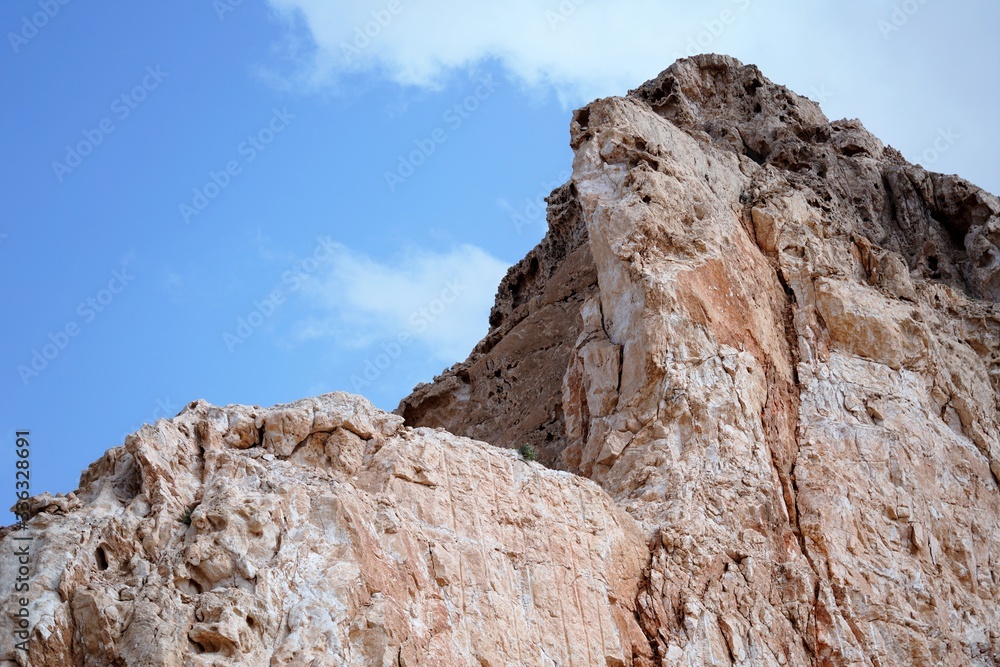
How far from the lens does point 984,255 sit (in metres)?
33.5

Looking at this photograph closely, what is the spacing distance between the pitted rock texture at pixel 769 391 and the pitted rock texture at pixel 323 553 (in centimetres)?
174

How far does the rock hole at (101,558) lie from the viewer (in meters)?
17.8

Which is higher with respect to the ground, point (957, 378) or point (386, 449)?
point (957, 378)

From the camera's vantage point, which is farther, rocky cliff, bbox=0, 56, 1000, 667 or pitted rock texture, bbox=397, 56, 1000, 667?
pitted rock texture, bbox=397, 56, 1000, 667

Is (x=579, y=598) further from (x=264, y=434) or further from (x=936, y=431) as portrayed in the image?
(x=936, y=431)

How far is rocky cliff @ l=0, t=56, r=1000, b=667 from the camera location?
18344mm

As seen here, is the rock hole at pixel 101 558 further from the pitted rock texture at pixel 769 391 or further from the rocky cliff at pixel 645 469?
the pitted rock texture at pixel 769 391

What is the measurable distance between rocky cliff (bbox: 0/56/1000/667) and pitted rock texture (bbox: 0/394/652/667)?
4cm

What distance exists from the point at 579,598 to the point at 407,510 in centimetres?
319

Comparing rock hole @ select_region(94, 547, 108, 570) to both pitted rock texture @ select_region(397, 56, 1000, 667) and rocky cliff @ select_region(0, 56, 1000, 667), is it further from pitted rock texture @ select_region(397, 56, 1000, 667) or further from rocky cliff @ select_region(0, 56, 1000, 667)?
pitted rock texture @ select_region(397, 56, 1000, 667)

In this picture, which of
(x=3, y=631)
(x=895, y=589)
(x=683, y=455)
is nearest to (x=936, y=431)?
(x=895, y=589)

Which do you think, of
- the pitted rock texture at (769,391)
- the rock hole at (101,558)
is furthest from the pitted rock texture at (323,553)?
the pitted rock texture at (769,391)

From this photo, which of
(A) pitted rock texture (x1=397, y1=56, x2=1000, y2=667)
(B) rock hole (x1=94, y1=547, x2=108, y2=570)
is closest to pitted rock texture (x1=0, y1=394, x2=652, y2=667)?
(B) rock hole (x1=94, y1=547, x2=108, y2=570)

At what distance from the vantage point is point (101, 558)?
58.7 feet
